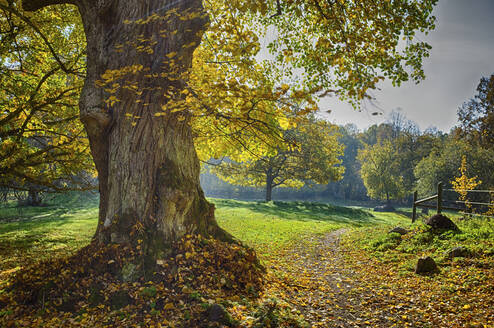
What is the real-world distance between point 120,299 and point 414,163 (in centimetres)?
4623

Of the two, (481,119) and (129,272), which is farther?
(481,119)

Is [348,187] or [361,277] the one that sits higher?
[348,187]

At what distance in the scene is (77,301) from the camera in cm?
405

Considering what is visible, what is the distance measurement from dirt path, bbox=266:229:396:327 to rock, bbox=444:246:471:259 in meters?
2.35

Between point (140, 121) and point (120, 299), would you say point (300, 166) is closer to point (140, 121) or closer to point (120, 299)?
point (140, 121)

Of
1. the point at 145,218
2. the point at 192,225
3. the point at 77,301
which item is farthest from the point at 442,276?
the point at 77,301

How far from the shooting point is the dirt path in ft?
14.0

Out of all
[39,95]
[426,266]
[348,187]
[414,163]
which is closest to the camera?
[426,266]

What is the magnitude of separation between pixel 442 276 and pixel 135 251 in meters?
6.40

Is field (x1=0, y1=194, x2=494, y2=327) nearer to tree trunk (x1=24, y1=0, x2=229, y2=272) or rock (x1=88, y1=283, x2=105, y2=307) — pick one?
rock (x1=88, y1=283, x2=105, y2=307)

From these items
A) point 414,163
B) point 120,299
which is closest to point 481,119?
point 414,163

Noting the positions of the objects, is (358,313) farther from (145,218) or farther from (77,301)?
(77,301)

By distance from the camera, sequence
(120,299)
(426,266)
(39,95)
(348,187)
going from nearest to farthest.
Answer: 1. (120,299)
2. (426,266)
3. (39,95)
4. (348,187)

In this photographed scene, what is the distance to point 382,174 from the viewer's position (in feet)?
110
